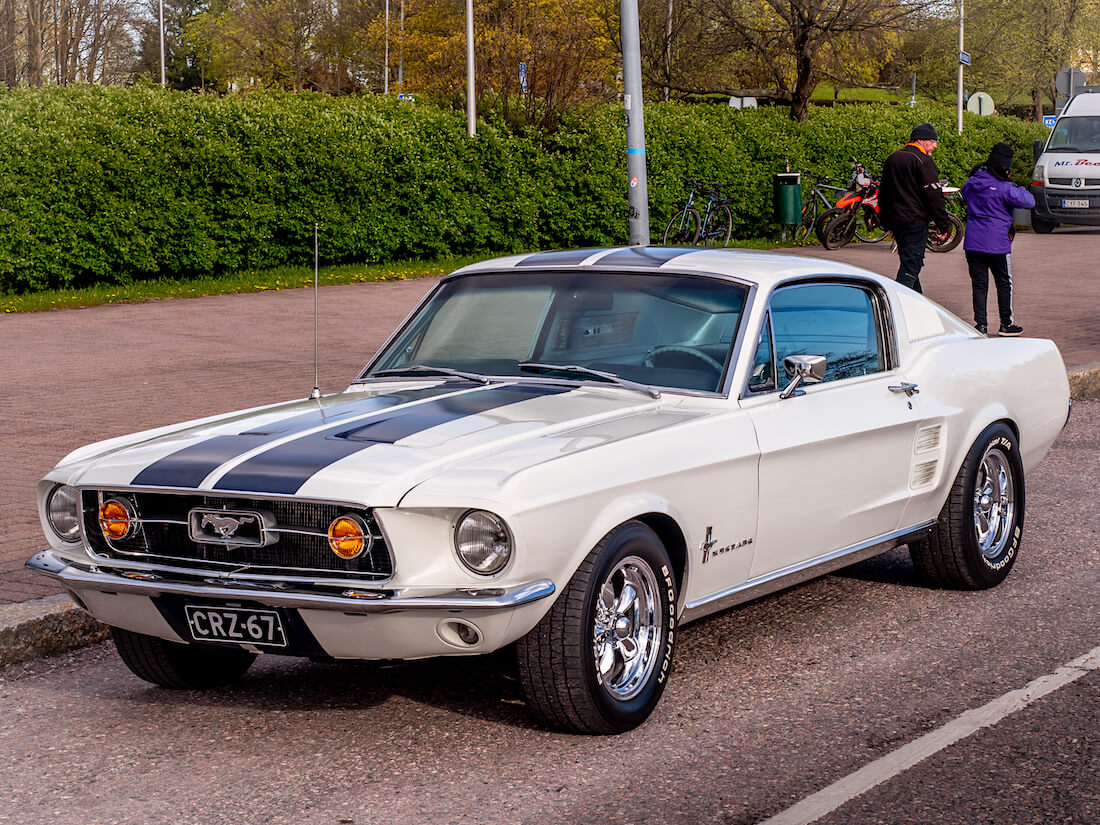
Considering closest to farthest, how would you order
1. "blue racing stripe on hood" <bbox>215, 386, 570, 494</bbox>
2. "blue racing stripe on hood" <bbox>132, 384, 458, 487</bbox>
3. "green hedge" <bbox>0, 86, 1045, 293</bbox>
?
"blue racing stripe on hood" <bbox>215, 386, 570, 494</bbox> < "blue racing stripe on hood" <bbox>132, 384, 458, 487</bbox> < "green hedge" <bbox>0, 86, 1045, 293</bbox>

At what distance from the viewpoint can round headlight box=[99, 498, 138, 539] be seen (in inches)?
187

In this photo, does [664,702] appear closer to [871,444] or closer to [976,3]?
[871,444]

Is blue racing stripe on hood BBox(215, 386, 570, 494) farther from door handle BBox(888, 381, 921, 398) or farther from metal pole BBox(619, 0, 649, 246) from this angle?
metal pole BBox(619, 0, 649, 246)

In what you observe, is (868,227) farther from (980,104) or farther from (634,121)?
(634,121)

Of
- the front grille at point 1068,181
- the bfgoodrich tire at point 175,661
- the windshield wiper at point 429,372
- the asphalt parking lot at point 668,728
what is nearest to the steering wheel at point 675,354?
the windshield wiper at point 429,372

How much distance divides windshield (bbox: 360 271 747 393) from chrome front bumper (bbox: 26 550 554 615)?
4.68 feet

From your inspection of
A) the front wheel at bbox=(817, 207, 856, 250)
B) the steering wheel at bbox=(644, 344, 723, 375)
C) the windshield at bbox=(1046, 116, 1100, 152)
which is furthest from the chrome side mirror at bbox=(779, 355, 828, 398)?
the windshield at bbox=(1046, 116, 1100, 152)

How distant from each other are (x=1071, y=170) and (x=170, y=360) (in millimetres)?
23370

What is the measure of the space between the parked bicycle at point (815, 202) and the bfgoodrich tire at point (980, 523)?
71.5ft

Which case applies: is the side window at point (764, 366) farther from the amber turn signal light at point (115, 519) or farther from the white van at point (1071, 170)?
the white van at point (1071, 170)

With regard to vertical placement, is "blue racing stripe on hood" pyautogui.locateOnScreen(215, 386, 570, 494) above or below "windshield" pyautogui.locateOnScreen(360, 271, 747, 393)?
below

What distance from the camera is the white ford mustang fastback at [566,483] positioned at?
4.37 metres

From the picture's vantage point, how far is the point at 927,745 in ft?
15.1

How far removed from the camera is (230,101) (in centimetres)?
2206
